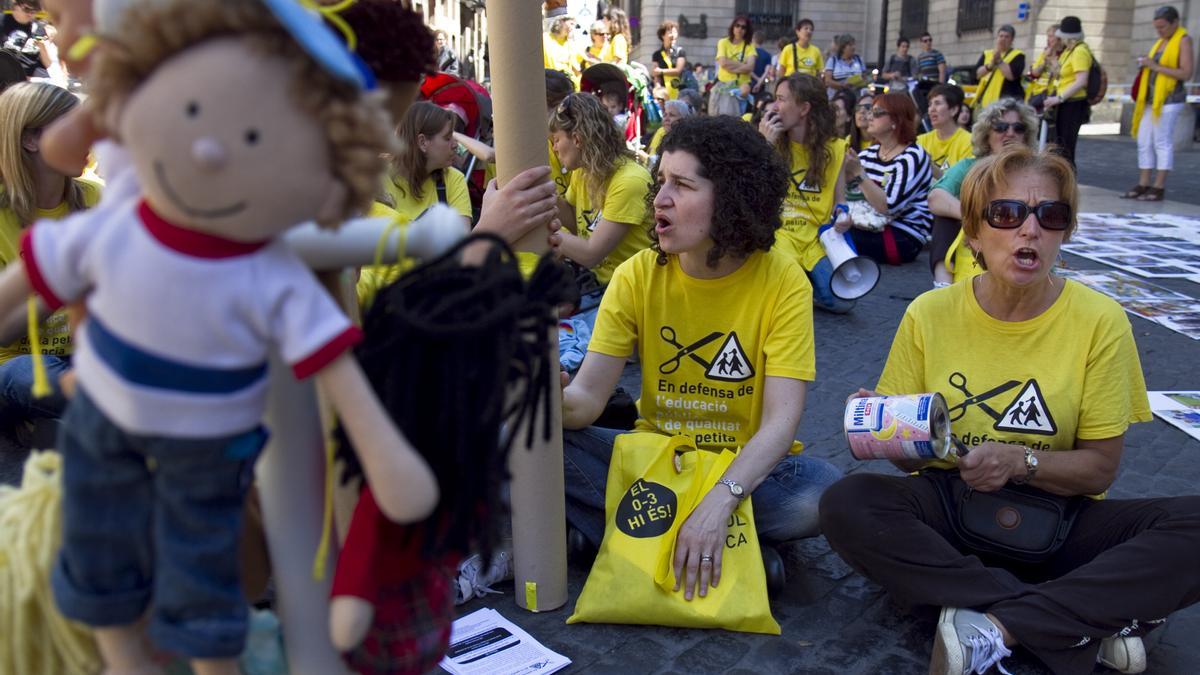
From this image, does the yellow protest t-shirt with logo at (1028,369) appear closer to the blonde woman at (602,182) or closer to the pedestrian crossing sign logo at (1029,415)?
the pedestrian crossing sign logo at (1029,415)

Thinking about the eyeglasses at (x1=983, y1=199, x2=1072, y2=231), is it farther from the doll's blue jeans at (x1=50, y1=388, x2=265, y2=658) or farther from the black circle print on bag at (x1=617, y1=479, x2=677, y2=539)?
the doll's blue jeans at (x1=50, y1=388, x2=265, y2=658)

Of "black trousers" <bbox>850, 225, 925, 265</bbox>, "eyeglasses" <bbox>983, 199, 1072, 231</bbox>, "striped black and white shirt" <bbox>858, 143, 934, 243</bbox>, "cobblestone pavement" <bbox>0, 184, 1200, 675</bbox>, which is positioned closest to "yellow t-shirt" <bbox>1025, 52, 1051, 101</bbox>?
"striped black and white shirt" <bbox>858, 143, 934, 243</bbox>

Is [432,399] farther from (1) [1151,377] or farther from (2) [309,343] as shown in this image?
(1) [1151,377]

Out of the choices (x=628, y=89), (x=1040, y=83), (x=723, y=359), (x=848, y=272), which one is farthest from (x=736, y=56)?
(x=723, y=359)

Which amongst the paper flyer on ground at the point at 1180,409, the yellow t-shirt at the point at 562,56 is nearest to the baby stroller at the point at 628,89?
the yellow t-shirt at the point at 562,56

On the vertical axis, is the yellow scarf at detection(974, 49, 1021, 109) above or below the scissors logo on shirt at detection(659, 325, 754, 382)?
above

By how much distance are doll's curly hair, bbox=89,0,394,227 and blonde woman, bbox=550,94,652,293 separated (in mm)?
3451

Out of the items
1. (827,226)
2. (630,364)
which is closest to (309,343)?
(630,364)

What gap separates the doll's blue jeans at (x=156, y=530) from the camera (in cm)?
117

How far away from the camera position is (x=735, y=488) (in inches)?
109

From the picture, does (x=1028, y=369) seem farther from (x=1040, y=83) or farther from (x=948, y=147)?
(x=1040, y=83)

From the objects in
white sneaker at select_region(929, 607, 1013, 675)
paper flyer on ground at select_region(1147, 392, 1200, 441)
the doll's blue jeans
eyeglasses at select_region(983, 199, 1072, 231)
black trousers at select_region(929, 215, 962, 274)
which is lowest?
paper flyer on ground at select_region(1147, 392, 1200, 441)

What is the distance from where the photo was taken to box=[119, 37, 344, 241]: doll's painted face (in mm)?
1066

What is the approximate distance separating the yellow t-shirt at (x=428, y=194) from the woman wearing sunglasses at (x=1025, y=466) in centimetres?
275
